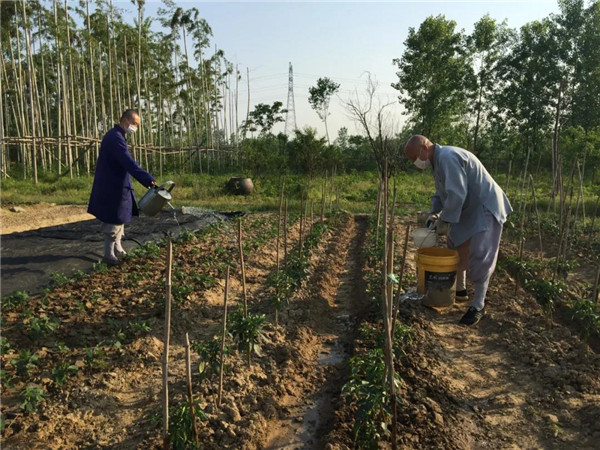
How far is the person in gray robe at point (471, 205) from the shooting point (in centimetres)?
411

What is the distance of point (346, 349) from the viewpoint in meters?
3.96

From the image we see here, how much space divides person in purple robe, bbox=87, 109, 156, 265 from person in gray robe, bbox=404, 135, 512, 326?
3.20 metres

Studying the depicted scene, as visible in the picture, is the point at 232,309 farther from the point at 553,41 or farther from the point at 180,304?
the point at 553,41

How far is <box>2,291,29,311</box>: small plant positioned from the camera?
390 cm

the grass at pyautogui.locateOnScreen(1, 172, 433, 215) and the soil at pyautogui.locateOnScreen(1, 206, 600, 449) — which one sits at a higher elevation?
the grass at pyautogui.locateOnScreen(1, 172, 433, 215)

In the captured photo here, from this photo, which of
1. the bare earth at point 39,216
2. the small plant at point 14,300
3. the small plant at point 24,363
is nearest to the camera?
the small plant at point 24,363

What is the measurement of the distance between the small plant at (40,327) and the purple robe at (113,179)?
6.07 ft

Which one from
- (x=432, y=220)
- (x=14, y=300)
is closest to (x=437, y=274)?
(x=432, y=220)

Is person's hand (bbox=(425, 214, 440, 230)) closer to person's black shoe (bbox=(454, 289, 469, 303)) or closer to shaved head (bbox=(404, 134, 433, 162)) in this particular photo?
shaved head (bbox=(404, 134, 433, 162))

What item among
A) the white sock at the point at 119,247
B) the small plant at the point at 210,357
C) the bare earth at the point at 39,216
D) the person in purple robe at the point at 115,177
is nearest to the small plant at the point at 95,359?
the small plant at the point at 210,357

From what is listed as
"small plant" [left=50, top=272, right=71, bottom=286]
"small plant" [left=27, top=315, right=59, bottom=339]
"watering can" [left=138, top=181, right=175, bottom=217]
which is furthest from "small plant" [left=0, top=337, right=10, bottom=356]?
"watering can" [left=138, top=181, right=175, bottom=217]

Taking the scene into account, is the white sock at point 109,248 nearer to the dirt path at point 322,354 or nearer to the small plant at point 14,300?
the small plant at point 14,300

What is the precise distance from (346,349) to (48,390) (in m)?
2.36

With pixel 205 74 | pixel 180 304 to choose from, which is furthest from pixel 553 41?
pixel 180 304
